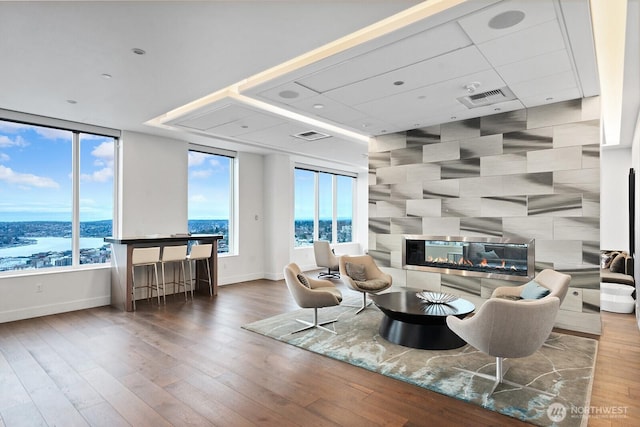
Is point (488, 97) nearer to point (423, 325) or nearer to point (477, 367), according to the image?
point (423, 325)

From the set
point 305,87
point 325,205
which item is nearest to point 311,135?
point 305,87

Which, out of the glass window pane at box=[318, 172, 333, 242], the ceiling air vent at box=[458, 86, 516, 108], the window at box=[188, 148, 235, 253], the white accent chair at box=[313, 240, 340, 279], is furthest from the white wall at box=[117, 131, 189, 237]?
the ceiling air vent at box=[458, 86, 516, 108]

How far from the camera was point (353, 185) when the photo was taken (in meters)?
12.1

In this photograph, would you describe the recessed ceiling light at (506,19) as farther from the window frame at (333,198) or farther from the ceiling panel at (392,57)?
the window frame at (333,198)

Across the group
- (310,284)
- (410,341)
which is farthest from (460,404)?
(310,284)

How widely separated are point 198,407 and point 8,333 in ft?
11.5

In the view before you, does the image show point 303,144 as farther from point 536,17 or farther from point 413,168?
point 536,17

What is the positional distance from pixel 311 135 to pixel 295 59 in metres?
2.87

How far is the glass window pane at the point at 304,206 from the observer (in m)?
9.96

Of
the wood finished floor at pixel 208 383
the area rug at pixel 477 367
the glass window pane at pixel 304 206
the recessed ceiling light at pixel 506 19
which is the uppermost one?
the recessed ceiling light at pixel 506 19

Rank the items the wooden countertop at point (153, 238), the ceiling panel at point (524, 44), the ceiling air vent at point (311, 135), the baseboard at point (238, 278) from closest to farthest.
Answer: the ceiling panel at point (524, 44) → the wooden countertop at point (153, 238) → the ceiling air vent at point (311, 135) → the baseboard at point (238, 278)

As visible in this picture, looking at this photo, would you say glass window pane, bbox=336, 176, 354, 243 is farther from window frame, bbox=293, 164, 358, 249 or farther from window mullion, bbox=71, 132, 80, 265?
window mullion, bbox=71, 132, 80, 265

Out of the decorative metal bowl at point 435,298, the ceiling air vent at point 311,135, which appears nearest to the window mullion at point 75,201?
the ceiling air vent at point 311,135

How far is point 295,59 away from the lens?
12.7 ft
